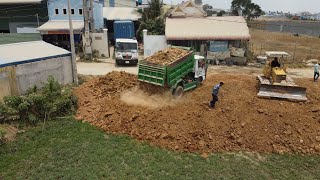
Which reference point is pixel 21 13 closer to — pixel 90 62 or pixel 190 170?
pixel 90 62

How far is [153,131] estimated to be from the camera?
45.4 feet

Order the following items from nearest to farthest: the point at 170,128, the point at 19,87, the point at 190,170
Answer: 1. the point at 190,170
2. the point at 170,128
3. the point at 19,87

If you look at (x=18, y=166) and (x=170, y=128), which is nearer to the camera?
(x=18, y=166)

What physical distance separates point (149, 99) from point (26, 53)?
27.6 ft

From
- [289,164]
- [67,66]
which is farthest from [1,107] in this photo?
[289,164]

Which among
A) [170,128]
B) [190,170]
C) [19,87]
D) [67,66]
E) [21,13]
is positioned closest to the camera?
[190,170]

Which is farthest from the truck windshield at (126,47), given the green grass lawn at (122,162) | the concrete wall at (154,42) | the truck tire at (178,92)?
the green grass lawn at (122,162)

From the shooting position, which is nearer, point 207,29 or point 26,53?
point 26,53

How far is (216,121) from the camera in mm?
14320

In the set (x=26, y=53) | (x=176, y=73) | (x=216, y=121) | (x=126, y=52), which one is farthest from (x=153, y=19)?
(x=216, y=121)

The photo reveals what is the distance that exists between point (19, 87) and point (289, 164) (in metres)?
14.7

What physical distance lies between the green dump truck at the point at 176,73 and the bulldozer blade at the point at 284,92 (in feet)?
12.9

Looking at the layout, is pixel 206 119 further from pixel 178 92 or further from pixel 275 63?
→ pixel 275 63

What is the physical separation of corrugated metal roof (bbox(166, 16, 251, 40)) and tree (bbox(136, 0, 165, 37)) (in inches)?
160
